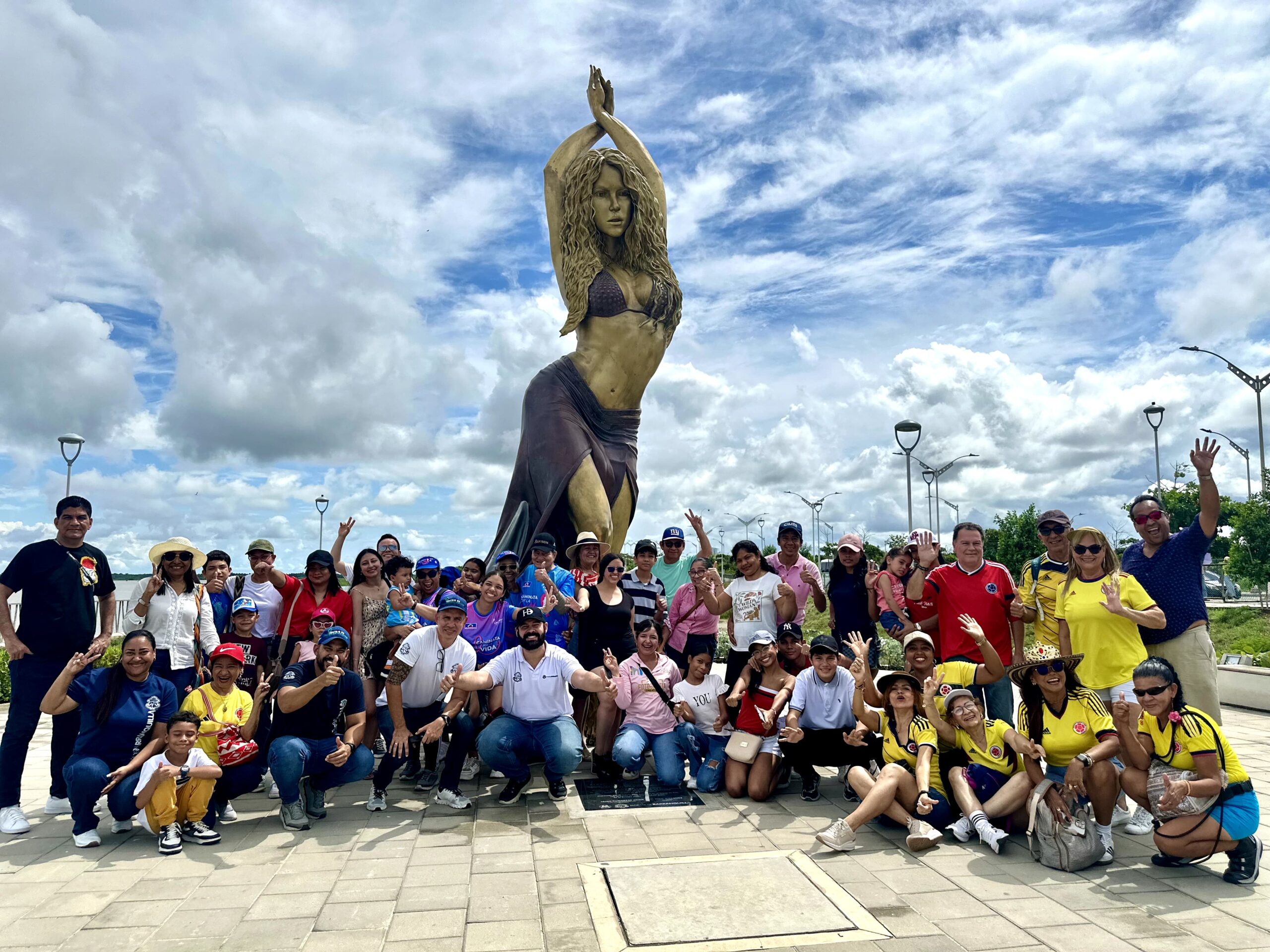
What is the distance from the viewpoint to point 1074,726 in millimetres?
4715

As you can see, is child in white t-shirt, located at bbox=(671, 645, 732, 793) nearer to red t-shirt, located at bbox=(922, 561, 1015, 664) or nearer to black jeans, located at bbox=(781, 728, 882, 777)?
black jeans, located at bbox=(781, 728, 882, 777)

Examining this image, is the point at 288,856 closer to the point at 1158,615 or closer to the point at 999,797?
the point at 999,797

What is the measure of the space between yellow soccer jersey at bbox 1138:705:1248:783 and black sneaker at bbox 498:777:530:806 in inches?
143

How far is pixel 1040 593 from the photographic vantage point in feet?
18.6

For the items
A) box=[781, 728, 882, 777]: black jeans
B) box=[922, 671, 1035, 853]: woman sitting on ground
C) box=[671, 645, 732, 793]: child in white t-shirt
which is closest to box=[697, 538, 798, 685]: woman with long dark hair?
box=[671, 645, 732, 793]: child in white t-shirt

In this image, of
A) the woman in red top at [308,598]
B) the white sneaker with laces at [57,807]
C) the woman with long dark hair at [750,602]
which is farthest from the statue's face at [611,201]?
the white sneaker with laces at [57,807]

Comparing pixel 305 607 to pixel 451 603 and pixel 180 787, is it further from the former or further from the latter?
pixel 180 787

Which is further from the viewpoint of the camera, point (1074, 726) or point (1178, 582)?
point (1178, 582)

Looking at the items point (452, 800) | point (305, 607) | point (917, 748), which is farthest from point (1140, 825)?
point (305, 607)

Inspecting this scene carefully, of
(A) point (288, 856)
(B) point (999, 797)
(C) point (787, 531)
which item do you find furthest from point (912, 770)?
(A) point (288, 856)

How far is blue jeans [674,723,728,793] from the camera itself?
235 inches

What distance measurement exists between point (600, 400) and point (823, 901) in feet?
24.1

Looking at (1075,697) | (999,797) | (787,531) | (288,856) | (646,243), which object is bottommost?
(288,856)

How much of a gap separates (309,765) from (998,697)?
14.4 feet
